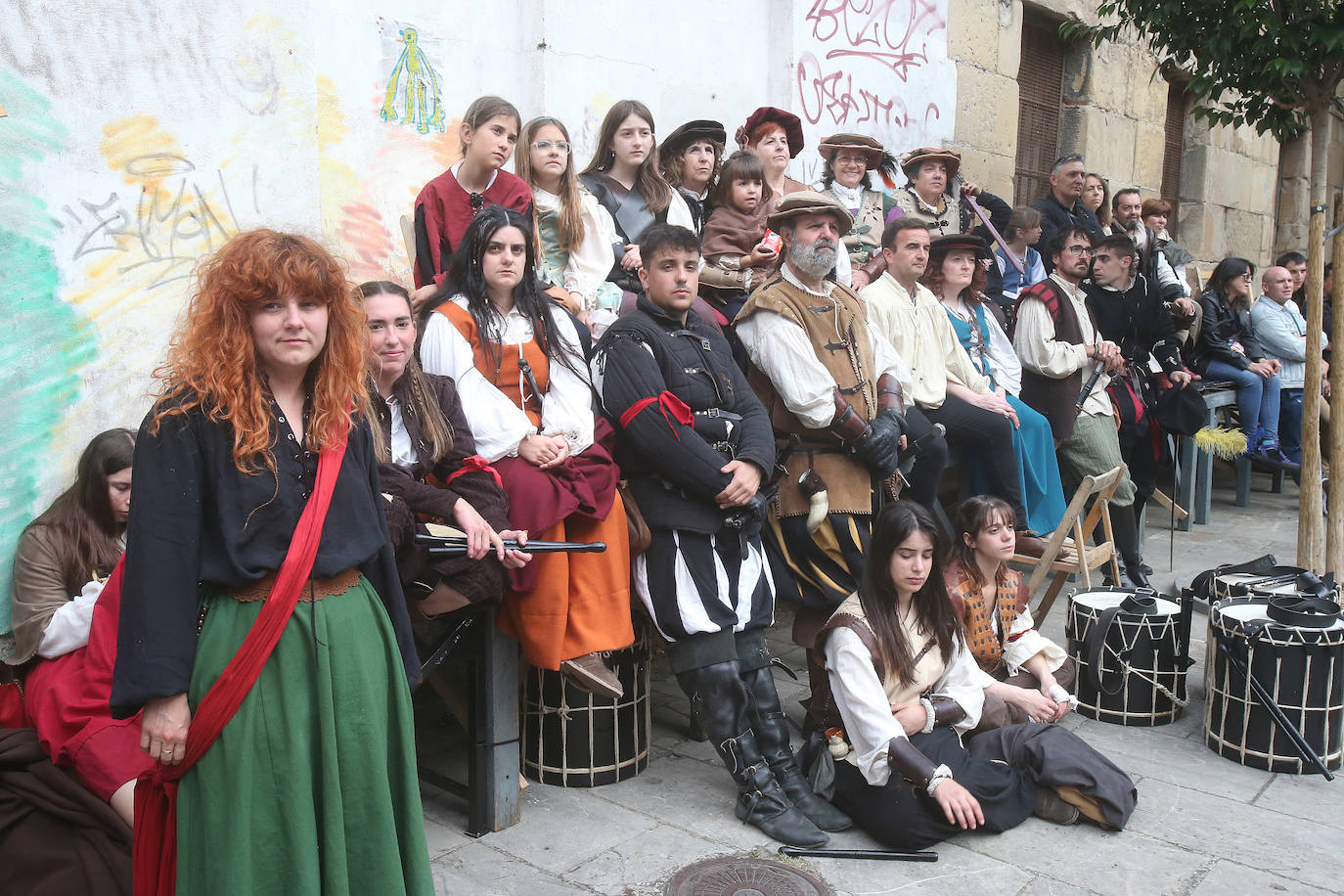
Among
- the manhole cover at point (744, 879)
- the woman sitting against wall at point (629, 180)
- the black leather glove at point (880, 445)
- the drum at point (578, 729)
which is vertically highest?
the woman sitting against wall at point (629, 180)

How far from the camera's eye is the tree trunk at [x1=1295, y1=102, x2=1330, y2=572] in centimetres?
528

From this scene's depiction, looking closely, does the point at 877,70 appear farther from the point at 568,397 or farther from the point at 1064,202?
the point at 568,397

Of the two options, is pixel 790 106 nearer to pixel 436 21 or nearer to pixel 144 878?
pixel 436 21

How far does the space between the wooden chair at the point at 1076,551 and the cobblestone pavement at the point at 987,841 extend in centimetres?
106

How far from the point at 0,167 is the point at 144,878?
247 cm

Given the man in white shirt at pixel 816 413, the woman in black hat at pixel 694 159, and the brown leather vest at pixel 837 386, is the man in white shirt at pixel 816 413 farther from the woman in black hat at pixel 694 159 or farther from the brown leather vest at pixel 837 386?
the woman in black hat at pixel 694 159

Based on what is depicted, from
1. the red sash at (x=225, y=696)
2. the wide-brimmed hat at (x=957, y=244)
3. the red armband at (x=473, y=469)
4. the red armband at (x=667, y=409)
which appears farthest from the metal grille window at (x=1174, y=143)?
the red sash at (x=225, y=696)

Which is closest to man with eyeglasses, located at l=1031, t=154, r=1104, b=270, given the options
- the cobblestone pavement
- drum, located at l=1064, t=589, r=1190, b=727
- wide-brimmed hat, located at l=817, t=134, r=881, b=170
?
wide-brimmed hat, located at l=817, t=134, r=881, b=170

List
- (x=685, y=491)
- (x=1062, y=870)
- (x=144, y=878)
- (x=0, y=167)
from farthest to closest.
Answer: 1. (x=685, y=491)
2. (x=0, y=167)
3. (x=1062, y=870)
4. (x=144, y=878)

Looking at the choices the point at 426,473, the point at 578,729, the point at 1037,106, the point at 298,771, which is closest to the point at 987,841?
the point at 578,729

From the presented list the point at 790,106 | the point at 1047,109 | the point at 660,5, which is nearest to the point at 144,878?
the point at 660,5

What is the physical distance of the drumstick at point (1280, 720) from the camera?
3908 mm

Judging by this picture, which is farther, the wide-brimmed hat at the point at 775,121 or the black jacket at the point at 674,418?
the wide-brimmed hat at the point at 775,121

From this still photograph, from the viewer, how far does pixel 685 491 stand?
383 centimetres
